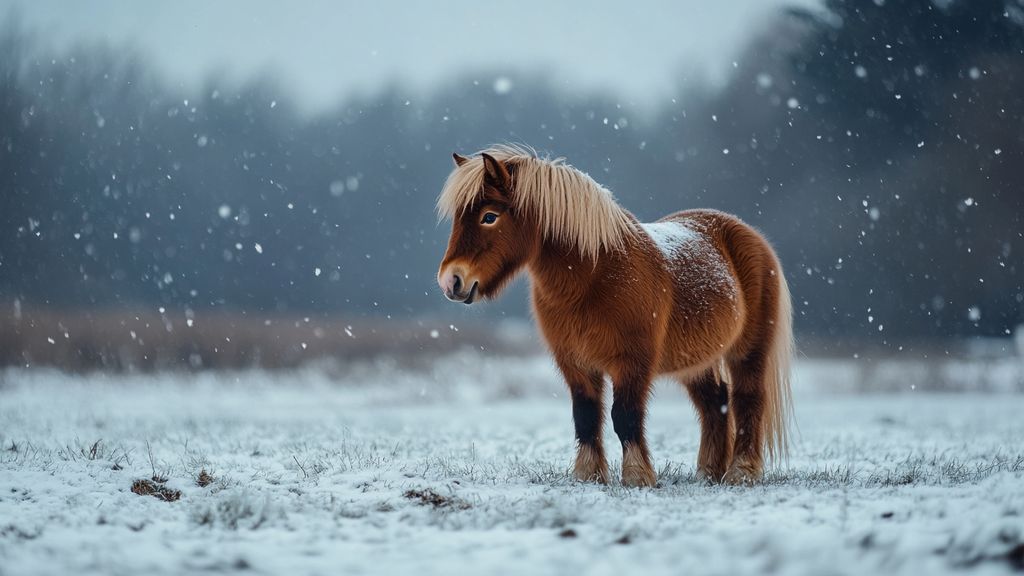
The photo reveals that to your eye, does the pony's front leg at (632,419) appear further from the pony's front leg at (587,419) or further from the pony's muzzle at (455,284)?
the pony's muzzle at (455,284)

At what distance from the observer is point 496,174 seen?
565cm

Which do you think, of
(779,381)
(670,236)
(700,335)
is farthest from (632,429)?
(779,381)

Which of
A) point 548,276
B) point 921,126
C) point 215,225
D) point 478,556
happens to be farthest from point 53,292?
point 921,126

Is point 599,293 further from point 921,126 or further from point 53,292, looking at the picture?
point 921,126

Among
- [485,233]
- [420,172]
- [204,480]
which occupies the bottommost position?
[204,480]

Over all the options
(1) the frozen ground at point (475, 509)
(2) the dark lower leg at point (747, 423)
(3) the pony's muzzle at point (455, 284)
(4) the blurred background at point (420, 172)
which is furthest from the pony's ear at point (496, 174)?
(4) the blurred background at point (420, 172)

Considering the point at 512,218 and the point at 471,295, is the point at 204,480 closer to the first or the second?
the point at 471,295

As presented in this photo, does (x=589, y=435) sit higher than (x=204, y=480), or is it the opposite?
(x=589, y=435)

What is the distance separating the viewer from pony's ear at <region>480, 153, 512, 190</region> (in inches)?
221

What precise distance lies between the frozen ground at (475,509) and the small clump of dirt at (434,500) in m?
0.01

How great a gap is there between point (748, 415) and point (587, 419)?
150cm

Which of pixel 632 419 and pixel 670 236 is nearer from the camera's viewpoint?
pixel 632 419

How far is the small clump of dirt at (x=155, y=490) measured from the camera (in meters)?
5.00

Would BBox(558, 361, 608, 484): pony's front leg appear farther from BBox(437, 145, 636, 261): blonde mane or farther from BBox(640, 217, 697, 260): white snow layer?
BBox(640, 217, 697, 260): white snow layer
